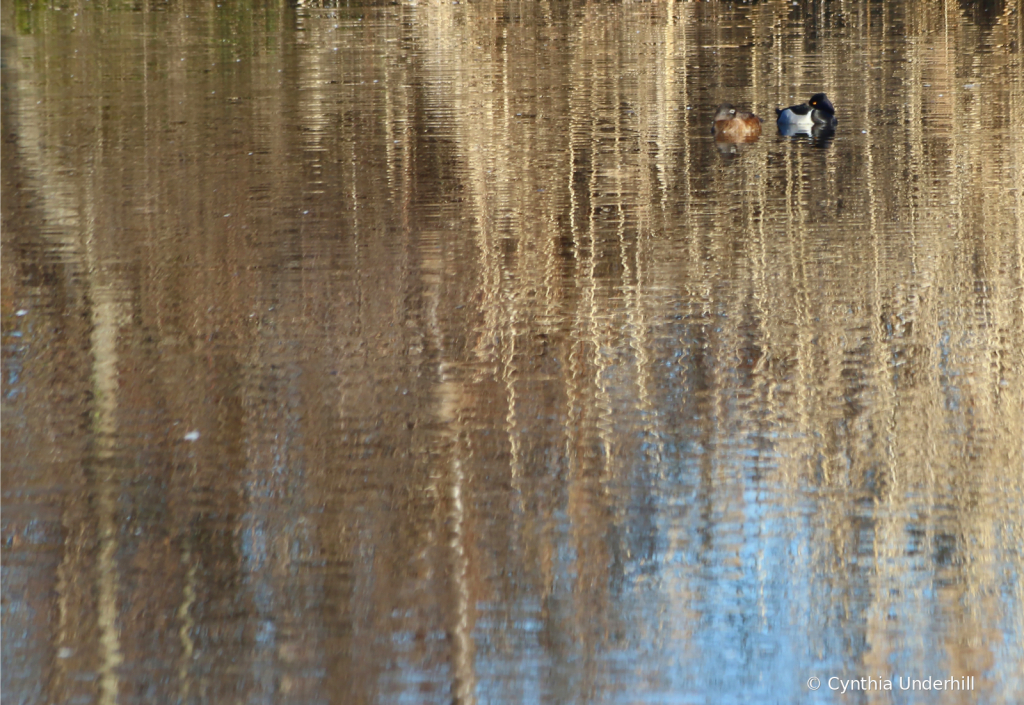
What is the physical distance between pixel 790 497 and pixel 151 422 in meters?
2.67

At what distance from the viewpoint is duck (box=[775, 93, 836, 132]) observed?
12305 millimetres

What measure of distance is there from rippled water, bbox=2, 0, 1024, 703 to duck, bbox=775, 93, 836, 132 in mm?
366

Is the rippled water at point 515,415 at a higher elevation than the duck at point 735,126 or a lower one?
lower

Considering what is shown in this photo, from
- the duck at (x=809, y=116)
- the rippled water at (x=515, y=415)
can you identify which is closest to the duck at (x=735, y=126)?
the rippled water at (x=515, y=415)

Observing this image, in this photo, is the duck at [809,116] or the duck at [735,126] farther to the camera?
the duck at [809,116]

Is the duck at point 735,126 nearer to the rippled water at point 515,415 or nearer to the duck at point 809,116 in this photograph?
the rippled water at point 515,415

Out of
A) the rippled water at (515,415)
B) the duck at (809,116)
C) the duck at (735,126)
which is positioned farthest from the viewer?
the duck at (809,116)

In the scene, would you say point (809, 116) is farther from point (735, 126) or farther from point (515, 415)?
point (515, 415)

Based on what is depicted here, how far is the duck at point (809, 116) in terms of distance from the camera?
12305 millimetres

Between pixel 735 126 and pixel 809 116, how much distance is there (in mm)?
805

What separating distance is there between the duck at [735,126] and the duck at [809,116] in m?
0.36

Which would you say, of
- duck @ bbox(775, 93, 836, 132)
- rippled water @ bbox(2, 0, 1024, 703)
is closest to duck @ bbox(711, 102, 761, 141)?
rippled water @ bbox(2, 0, 1024, 703)

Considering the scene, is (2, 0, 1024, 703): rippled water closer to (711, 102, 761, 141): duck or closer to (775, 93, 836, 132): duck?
(711, 102, 761, 141): duck

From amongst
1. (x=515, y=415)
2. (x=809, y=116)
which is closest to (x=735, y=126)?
(x=809, y=116)
